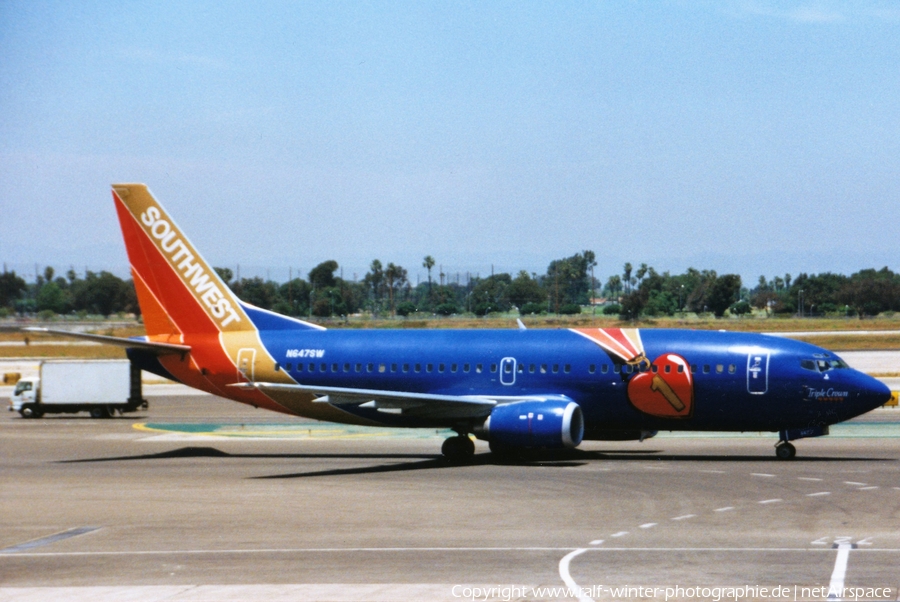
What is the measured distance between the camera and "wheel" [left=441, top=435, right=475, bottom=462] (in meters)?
39.4

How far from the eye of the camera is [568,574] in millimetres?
19297

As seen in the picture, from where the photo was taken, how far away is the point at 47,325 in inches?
4747

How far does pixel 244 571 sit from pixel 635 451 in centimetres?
2489

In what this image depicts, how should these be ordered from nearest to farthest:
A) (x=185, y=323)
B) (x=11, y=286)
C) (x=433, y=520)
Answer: (x=433, y=520) < (x=185, y=323) < (x=11, y=286)

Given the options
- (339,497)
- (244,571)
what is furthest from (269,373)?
(244,571)

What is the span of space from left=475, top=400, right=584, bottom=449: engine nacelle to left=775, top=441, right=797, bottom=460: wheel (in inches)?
270

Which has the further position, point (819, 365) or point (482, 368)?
point (482, 368)

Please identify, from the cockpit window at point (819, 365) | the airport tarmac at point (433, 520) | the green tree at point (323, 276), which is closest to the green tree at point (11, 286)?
the green tree at point (323, 276)

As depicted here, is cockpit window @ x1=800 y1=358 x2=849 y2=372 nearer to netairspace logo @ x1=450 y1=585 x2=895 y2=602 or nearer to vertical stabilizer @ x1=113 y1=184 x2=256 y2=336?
netairspace logo @ x1=450 y1=585 x2=895 y2=602

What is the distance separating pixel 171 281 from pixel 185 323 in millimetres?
1726

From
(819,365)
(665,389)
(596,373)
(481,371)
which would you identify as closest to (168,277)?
(481,371)

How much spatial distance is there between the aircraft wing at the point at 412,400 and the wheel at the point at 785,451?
7.70 m

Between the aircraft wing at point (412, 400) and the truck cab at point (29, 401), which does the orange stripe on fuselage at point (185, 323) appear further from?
the truck cab at point (29, 401)

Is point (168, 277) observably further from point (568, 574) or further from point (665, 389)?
point (568, 574)
